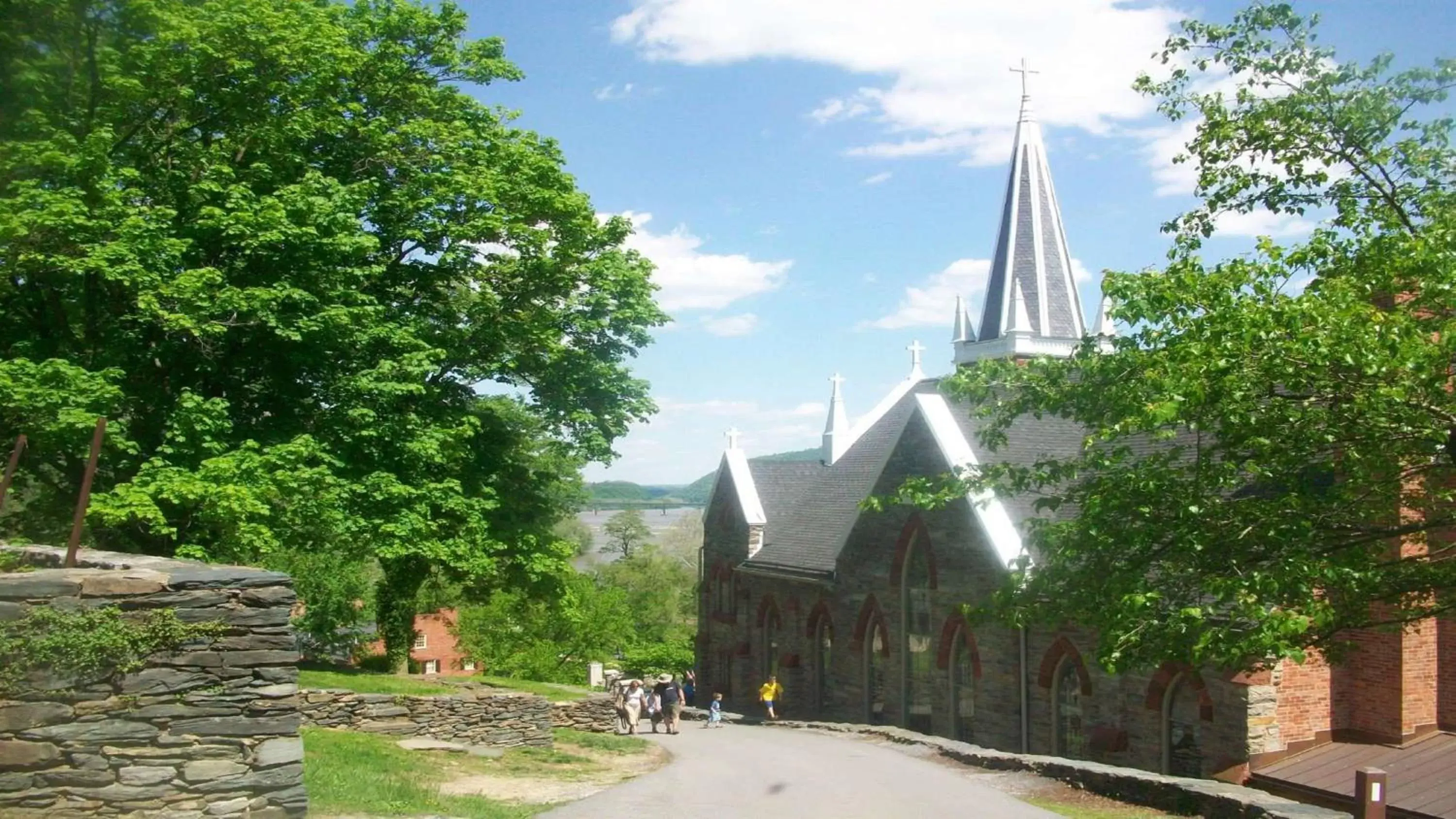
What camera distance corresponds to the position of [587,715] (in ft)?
81.3

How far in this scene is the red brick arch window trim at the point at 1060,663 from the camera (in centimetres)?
2248

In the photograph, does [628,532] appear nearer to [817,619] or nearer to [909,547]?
[817,619]

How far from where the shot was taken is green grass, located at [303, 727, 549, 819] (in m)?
10.9

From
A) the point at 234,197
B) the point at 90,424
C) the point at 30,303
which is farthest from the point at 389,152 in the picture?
the point at 90,424

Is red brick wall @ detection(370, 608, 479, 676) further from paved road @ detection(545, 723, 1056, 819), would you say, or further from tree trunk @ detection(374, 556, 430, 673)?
paved road @ detection(545, 723, 1056, 819)

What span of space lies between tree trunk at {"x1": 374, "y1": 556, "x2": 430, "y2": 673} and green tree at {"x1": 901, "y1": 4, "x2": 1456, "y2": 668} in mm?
15522

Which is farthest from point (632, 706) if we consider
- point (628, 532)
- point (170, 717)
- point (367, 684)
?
point (628, 532)

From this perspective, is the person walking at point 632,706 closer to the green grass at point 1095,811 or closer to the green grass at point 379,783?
the green grass at point 379,783

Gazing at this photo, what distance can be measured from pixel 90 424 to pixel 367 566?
3104 centimetres

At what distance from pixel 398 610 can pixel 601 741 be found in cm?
795

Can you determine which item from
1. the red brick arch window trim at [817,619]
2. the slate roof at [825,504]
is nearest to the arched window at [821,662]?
the red brick arch window trim at [817,619]

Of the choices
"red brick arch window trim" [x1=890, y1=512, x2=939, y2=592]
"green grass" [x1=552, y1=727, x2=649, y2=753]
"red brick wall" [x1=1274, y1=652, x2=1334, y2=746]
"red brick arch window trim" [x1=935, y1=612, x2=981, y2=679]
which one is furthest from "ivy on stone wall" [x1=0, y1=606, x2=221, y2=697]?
"red brick arch window trim" [x1=890, y1=512, x2=939, y2=592]

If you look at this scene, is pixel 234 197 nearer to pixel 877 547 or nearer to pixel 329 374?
pixel 329 374

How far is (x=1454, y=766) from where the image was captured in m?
17.2
